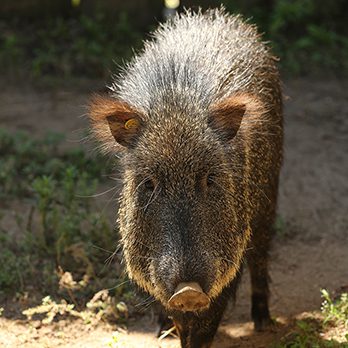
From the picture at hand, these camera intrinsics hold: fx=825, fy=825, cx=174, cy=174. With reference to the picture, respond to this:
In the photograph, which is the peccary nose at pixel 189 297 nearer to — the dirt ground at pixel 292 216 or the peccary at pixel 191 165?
the peccary at pixel 191 165

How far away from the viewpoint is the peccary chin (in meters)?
3.43

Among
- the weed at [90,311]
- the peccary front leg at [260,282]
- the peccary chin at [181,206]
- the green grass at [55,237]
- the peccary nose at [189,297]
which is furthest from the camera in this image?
the green grass at [55,237]

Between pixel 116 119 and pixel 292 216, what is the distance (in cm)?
241

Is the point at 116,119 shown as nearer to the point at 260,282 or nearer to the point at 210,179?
the point at 210,179

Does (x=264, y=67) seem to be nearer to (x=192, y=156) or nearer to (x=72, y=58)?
(x=192, y=156)

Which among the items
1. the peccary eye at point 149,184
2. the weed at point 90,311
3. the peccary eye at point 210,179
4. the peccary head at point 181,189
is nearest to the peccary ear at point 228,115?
the peccary head at point 181,189

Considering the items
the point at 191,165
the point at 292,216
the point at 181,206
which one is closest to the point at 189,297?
the point at 181,206

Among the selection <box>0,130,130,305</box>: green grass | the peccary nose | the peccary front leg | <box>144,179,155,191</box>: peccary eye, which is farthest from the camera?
<box>0,130,130,305</box>: green grass

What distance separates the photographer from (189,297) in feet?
10.6

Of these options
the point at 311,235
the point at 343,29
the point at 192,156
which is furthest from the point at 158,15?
the point at 192,156

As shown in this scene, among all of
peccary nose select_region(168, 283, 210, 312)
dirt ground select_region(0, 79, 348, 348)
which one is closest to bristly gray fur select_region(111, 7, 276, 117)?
dirt ground select_region(0, 79, 348, 348)

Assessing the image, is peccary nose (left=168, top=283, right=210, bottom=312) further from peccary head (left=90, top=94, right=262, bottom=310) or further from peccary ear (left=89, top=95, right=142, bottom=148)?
peccary ear (left=89, top=95, right=142, bottom=148)

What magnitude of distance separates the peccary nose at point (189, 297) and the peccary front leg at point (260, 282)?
1376 mm

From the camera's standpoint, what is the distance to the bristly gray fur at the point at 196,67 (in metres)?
3.89
